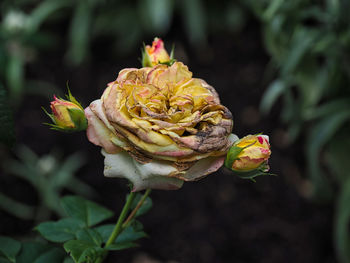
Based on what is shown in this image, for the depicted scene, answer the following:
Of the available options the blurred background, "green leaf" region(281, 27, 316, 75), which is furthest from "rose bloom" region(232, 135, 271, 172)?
"green leaf" region(281, 27, 316, 75)

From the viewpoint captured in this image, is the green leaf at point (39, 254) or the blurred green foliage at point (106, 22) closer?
the green leaf at point (39, 254)

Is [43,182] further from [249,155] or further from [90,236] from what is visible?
[249,155]

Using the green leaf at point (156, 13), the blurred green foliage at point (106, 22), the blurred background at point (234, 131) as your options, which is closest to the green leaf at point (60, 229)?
the blurred background at point (234, 131)

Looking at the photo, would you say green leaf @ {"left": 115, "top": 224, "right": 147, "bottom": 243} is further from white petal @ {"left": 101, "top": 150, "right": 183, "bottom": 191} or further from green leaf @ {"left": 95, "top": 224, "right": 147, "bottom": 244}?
white petal @ {"left": 101, "top": 150, "right": 183, "bottom": 191}

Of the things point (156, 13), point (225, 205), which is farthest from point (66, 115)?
point (156, 13)

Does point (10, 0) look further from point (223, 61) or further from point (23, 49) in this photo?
point (223, 61)

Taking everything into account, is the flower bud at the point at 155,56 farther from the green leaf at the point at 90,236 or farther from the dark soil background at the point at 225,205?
the dark soil background at the point at 225,205

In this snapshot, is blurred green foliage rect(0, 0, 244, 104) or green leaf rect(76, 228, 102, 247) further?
blurred green foliage rect(0, 0, 244, 104)
